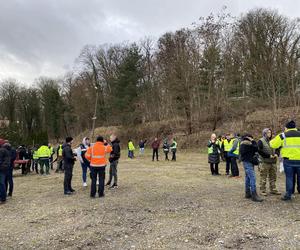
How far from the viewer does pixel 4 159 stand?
906 cm

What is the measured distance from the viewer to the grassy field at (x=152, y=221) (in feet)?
17.9

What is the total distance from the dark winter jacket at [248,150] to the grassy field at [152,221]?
1.16m

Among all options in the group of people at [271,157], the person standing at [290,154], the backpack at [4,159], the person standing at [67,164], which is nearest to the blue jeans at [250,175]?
the group of people at [271,157]

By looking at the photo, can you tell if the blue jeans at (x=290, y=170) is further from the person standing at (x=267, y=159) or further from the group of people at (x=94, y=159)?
the group of people at (x=94, y=159)

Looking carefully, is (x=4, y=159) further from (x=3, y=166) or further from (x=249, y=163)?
(x=249, y=163)

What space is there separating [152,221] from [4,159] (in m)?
5.16

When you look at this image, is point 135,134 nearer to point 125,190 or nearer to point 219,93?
point 219,93

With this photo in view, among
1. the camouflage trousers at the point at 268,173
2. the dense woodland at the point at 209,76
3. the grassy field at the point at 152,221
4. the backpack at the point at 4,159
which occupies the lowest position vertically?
the grassy field at the point at 152,221

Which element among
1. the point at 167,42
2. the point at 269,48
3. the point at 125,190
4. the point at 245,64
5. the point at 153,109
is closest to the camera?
the point at 125,190

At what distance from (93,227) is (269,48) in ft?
86.7

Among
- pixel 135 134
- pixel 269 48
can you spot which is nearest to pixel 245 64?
pixel 269 48

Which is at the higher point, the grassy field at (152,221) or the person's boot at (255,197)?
the person's boot at (255,197)

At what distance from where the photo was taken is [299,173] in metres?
7.74

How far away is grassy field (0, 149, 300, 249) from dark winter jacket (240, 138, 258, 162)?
1.16 meters
